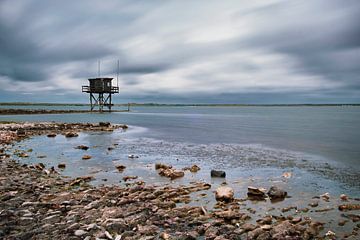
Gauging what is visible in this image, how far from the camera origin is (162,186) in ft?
Result: 46.0

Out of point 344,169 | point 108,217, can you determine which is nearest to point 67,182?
point 108,217

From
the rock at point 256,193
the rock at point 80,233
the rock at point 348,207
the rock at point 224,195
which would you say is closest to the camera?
the rock at point 80,233

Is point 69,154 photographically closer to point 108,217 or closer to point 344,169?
point 108,217

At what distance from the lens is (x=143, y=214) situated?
9.52 meters

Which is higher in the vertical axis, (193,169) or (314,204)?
(314,204)

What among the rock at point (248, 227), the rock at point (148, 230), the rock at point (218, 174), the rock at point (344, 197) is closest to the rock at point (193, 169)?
the rock at point (218, 174)

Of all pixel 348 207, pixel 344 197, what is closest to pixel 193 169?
pixel 344 197

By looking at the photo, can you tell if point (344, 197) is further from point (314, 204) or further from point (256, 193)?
point (256, 193)

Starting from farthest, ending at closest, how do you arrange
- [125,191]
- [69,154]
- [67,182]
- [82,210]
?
[69,154]
[67,182]
[125,191]
[82,210]

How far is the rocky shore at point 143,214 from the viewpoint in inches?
316

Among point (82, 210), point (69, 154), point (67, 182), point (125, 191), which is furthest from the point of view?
point (69, 154)

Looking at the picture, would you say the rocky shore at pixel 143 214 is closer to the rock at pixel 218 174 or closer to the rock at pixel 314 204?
the rock at pixel 314 204

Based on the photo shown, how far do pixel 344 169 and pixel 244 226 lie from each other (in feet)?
43.5

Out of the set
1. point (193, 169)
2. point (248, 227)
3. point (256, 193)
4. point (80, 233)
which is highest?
point (80, 233)
